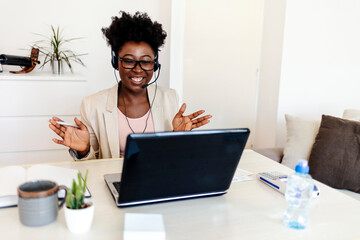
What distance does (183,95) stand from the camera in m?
3.55

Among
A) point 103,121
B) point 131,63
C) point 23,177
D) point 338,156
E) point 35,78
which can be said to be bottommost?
point 338,156

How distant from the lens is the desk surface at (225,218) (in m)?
0.87

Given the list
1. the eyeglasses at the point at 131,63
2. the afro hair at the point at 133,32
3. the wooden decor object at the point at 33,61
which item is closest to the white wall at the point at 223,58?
the wooden decor object at the point at 33,61

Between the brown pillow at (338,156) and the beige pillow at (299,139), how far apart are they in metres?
0.09

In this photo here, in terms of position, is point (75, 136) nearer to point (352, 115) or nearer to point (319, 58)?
point (352, 115)

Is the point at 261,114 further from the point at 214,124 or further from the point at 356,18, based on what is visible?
the point at 356,18

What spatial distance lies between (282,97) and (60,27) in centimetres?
223

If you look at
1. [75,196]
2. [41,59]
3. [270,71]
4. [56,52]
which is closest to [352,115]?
[270,71]

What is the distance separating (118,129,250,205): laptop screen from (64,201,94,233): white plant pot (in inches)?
5.0

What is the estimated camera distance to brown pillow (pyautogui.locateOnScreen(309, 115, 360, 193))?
79.3 inches

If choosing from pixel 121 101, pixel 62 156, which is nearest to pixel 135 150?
pixel 121 101

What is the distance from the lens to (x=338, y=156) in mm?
2049

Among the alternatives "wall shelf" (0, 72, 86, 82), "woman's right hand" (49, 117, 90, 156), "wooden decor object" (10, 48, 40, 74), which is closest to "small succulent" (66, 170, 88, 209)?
A: "woman's right hand" (49, 117, 90, 156)

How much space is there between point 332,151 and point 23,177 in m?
1.78
